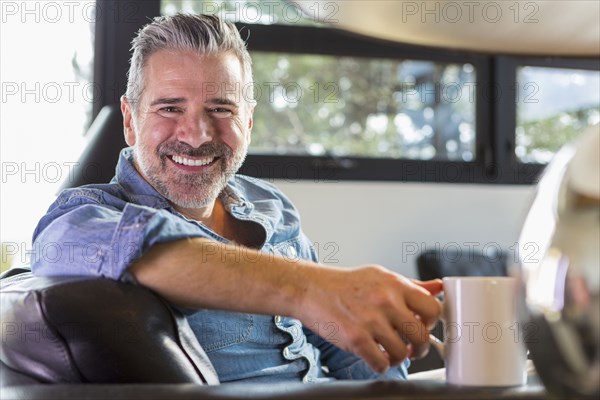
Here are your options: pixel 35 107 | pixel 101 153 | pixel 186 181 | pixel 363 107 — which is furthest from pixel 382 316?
pixel 363 107

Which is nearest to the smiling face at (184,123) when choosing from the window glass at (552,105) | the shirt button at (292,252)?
the shirt button at (292,252)

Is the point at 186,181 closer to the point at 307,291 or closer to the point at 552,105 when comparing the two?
the point at 307,291

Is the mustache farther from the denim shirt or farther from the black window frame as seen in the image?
the black window frame

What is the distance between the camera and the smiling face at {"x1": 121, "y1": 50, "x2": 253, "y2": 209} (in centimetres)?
138

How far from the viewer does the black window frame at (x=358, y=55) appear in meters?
2.87

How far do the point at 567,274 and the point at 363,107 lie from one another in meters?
2.46

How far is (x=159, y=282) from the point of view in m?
0.97

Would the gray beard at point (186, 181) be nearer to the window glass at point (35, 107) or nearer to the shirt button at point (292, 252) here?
the shirt button at point (292, 252)

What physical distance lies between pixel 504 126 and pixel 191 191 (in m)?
2.00

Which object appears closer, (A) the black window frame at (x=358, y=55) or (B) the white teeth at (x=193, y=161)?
(B) the white teeth at (x=193, y=161)

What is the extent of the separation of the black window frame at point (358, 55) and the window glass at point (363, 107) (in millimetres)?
34

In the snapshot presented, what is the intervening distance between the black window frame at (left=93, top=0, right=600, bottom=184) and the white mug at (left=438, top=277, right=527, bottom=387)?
195cm

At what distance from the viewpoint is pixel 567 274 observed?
1.90ft

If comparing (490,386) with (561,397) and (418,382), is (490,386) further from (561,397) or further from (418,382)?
(561,397)
